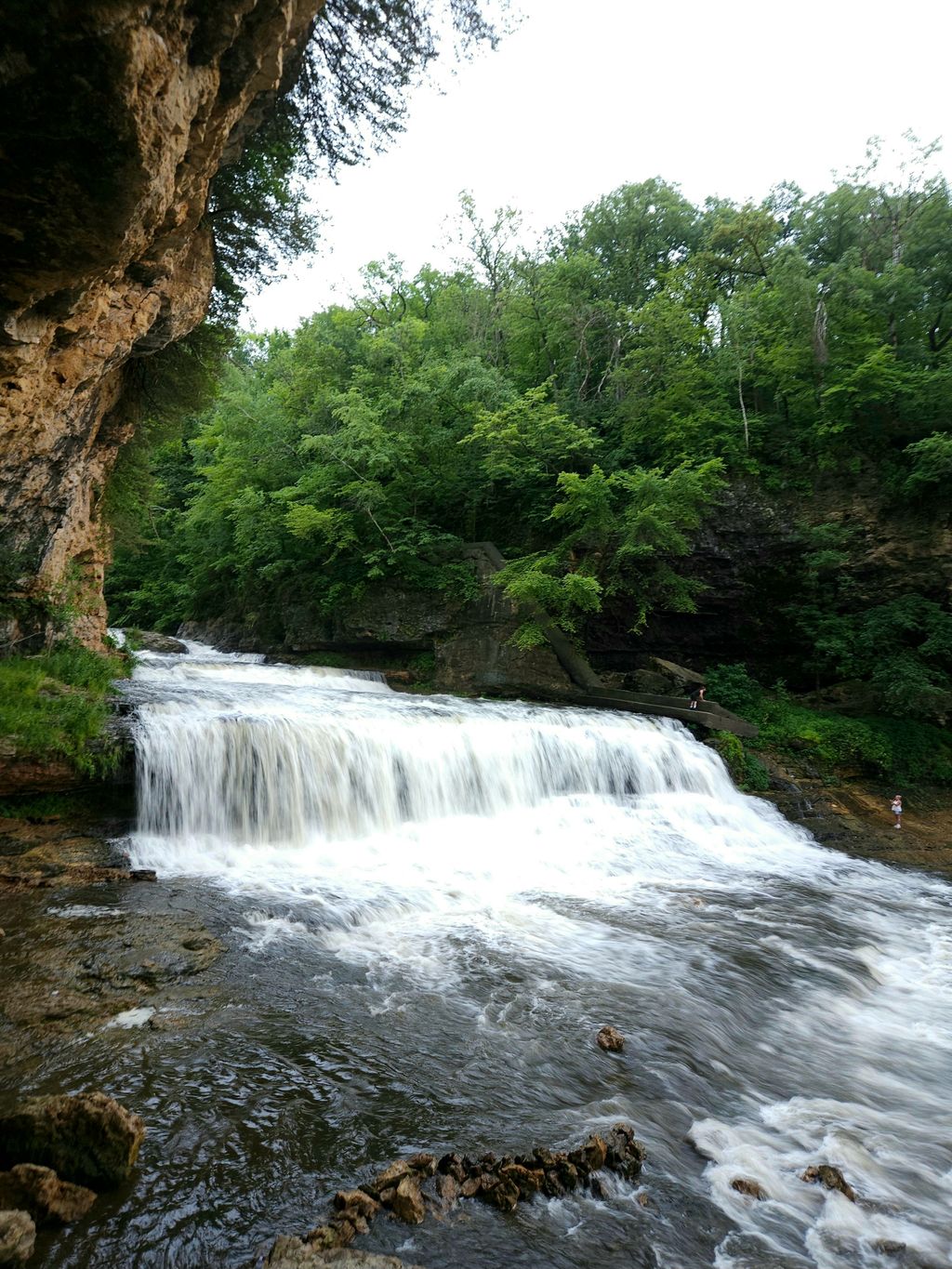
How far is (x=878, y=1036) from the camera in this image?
5219 mm

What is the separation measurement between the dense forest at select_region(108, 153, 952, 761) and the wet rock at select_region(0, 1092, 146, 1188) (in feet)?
38.0

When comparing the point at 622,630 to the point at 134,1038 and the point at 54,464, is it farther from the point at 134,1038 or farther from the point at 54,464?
the point at 134,1038

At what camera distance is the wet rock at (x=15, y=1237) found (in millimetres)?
2326

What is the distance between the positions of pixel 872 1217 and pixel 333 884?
16.7 ft

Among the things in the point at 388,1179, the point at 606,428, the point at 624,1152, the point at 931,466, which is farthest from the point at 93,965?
the point at 606,428

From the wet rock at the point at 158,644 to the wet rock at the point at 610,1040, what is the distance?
55.6 feet

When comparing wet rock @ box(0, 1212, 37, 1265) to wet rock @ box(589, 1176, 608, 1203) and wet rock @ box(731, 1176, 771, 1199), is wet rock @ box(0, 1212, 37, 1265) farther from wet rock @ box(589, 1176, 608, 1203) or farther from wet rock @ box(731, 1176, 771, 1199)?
wet rock @ box(731, 1176, 771, 1199)

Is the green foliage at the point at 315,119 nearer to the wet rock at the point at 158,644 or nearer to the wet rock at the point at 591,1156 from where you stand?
the wet rock at the point at 591,1156

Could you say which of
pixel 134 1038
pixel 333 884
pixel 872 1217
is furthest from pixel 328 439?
pixel 872 1217

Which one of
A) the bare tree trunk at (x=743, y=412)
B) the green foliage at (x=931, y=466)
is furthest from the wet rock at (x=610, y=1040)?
the bare tree trunk at (x=743, y=412)

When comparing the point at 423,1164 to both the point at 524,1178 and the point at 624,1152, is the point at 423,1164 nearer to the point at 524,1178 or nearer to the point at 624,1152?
the point at 524,1178

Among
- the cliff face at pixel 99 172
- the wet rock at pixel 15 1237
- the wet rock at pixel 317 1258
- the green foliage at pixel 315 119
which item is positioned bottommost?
the wet rock at pixel 317 1258

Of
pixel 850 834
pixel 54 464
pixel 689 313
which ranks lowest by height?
pixel 850 834

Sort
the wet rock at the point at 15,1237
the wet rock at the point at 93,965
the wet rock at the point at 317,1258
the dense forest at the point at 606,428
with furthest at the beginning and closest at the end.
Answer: the dense forest at the point at 606,428, the wet rock at the point at 93,965, the wet rock at the point at 317,1258, the wet rock at the point at 15,1237
